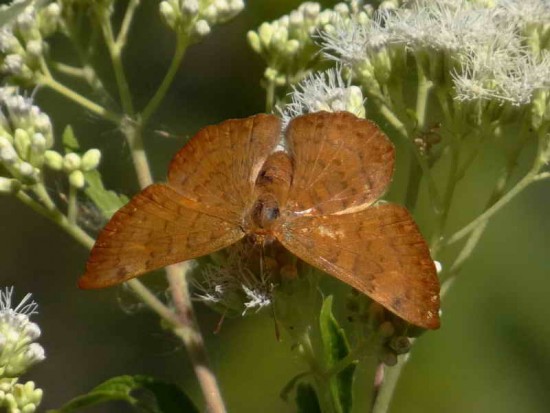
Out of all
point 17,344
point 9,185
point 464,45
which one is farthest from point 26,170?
point 464,45

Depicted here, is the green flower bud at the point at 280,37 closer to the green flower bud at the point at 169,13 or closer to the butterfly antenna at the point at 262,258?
the green flower bud at the point at 169,13

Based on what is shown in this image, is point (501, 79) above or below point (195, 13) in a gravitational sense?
below

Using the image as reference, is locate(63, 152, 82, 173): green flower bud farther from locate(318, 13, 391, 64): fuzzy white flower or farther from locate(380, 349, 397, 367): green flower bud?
locate(380, 349, 397, 367): green flower bud

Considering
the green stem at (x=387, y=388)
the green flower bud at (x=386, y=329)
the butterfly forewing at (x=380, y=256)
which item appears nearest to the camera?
the butterfly forewing at (x=380, y=256)

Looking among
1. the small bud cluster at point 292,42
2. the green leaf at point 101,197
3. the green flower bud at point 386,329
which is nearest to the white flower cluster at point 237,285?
the green flower bud at point 386,329

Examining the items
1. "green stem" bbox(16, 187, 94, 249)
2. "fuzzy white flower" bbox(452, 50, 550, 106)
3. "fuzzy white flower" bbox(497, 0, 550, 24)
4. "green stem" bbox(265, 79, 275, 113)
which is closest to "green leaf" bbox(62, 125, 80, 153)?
"green stem" bbox(16, 187, 94, 249)

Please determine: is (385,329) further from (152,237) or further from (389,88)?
Result: (389,88)

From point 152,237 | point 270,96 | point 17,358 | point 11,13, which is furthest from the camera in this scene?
point 270,96
